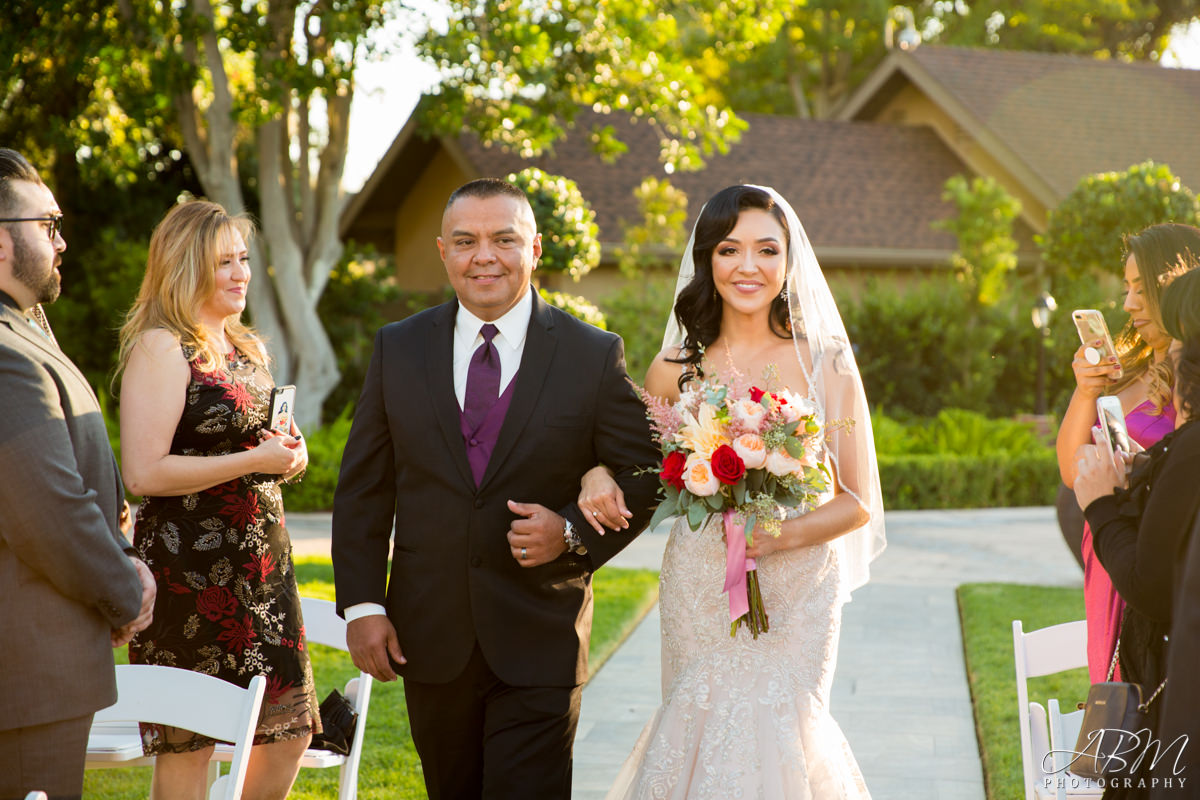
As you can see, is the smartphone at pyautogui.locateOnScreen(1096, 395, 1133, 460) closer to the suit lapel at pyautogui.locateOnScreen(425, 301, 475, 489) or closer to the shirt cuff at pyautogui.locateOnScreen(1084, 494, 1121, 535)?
the shirt cuff at pyautogui.locateOnScreen(1084, 494, 1121, 535)

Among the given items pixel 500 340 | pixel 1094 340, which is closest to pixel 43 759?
pixel 500 340

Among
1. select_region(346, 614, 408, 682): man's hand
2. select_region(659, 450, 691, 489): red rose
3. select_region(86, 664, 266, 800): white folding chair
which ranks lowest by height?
select_region(86, 664, 266, 800): white folding chair

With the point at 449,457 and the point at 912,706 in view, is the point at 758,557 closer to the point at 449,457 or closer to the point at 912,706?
the point at 449,457

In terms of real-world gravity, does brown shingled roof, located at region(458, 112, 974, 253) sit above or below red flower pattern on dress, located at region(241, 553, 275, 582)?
above

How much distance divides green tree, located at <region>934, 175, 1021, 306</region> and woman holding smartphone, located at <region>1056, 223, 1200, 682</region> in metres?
15.2

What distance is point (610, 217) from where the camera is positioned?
21.0 metres

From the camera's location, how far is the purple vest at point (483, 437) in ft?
11.7

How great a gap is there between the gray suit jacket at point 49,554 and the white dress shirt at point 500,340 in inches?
38.6

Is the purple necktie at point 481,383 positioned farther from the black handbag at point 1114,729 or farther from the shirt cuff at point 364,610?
the black handbag at point 1114,729

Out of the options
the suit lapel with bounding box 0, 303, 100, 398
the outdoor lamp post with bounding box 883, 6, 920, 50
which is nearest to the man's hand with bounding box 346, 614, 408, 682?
the suit lapel with bounding box 0, 303, 100, 398

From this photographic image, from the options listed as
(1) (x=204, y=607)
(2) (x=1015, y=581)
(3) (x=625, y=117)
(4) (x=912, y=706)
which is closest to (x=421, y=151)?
(3) (x=625, y=117)

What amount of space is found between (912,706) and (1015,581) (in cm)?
439

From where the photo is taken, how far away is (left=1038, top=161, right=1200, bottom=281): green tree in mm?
14000

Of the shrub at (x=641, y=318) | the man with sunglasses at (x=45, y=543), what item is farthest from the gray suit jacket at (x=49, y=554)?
the shrub at (x=641, y=318)
